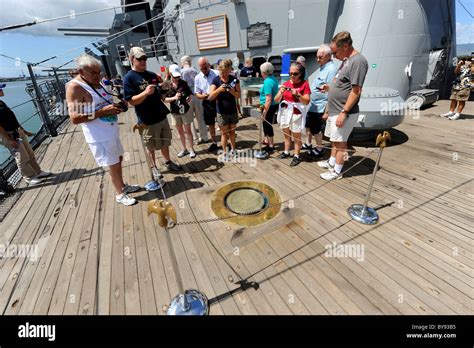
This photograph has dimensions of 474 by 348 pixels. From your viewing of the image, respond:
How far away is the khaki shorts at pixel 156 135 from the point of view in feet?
12.5

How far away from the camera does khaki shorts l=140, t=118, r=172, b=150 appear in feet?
12.5

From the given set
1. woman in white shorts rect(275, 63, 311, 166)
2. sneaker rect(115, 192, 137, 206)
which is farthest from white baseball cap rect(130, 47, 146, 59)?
woman in white shorts rect(275, 63, 311, 166)

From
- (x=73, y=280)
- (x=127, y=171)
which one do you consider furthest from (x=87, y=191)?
(x=73, y=280)

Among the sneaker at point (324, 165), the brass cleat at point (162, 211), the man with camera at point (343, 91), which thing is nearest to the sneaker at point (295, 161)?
the sneaker at point (324, 165)

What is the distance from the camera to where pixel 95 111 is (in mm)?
2756

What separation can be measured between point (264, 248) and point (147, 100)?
9.32 ft

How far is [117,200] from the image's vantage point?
11.7ft

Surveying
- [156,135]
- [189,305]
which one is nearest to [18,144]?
[156,135]

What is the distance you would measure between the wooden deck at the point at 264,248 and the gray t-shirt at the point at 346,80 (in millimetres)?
1277

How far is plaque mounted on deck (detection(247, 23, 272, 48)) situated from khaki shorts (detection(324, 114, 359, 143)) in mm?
5992

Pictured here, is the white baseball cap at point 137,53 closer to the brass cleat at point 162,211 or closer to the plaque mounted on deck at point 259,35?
the brass cleat at point 162,211

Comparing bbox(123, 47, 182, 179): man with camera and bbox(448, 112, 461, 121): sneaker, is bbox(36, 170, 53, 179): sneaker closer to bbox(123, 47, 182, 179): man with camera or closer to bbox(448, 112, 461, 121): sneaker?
bbox(123, 47, 182, 179): man with camera
